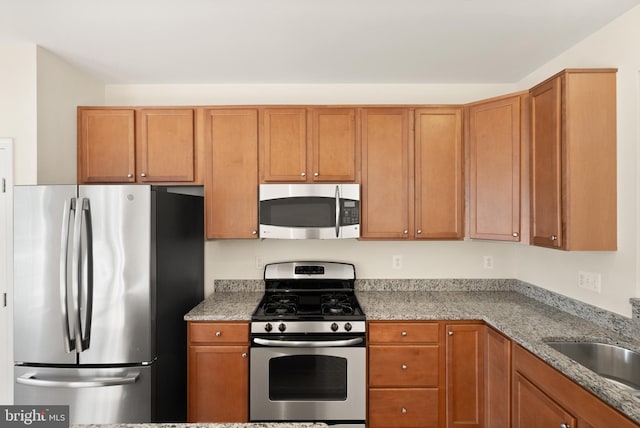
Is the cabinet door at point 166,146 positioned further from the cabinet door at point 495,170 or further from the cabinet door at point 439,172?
the cabinet door at point 495,170

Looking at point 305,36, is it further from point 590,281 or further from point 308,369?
point 590,281

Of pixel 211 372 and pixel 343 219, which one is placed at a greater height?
pixel 343 219

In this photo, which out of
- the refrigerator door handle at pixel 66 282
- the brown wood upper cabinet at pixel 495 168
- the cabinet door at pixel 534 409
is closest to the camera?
the cabinet door at pixel 534 409

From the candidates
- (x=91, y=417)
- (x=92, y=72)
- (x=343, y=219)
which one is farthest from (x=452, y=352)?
(x=92, y=72)

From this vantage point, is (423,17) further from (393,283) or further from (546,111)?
(393,283)

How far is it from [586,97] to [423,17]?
101 centimetres

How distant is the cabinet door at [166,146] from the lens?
278 cm

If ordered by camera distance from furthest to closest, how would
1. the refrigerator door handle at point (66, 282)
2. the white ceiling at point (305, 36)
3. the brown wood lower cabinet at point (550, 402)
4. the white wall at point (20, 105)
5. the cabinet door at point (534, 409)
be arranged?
the white wall at point (20, 105) → the refrigerator door handle at point (66, 282) → the white ceiling at point (305, 36) → the cabinet door at point (534, 409) → the brown wood lower cabinet at point (550, 402)

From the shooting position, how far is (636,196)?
75.7 inches

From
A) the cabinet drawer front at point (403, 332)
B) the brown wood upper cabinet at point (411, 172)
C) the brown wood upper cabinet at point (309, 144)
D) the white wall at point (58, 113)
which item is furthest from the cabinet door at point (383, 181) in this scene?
the white wall at point (58, 113)

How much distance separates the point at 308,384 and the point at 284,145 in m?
1.71

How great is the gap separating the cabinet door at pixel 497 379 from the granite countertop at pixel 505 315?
104 millimetres

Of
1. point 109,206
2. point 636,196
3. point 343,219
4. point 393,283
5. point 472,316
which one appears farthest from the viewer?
point 393,283

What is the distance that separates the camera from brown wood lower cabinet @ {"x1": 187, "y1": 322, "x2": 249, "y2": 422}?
7.91ft
